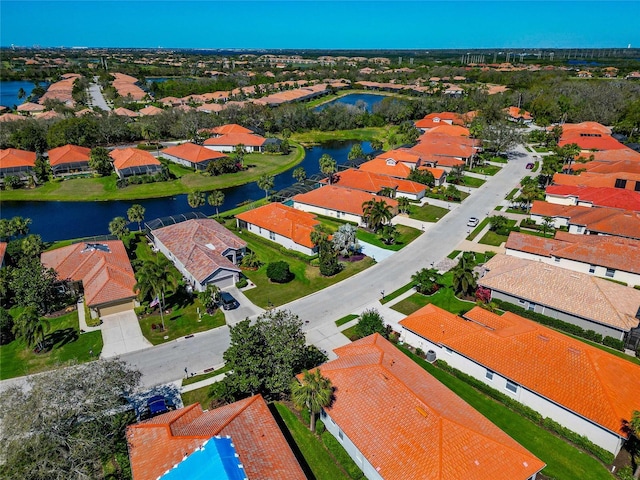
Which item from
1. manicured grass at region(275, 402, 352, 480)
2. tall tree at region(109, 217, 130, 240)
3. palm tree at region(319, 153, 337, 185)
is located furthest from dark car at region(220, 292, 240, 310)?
palm tree at region(319, 153, 337, 185)

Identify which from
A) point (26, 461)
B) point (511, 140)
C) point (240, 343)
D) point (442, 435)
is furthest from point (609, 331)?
point (511, 140)

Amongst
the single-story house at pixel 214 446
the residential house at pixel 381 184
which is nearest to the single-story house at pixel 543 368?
the single-story house at pixel 214 446

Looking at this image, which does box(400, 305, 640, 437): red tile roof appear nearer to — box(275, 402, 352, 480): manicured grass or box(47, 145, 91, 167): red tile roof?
box(275, 402, 352, 480): manicured grass

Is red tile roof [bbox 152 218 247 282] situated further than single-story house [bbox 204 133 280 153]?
No

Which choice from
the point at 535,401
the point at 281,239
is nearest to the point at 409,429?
the point at 535,401

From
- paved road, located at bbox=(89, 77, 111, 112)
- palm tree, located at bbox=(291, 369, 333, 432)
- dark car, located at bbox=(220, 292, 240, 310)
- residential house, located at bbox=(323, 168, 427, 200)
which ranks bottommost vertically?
dark car, located at bbox=(220, 292, 240, 310)

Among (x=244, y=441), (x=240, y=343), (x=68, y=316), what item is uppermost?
(x=240, y=343)

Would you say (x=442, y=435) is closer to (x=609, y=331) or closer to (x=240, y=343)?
(x=240, y=343)
